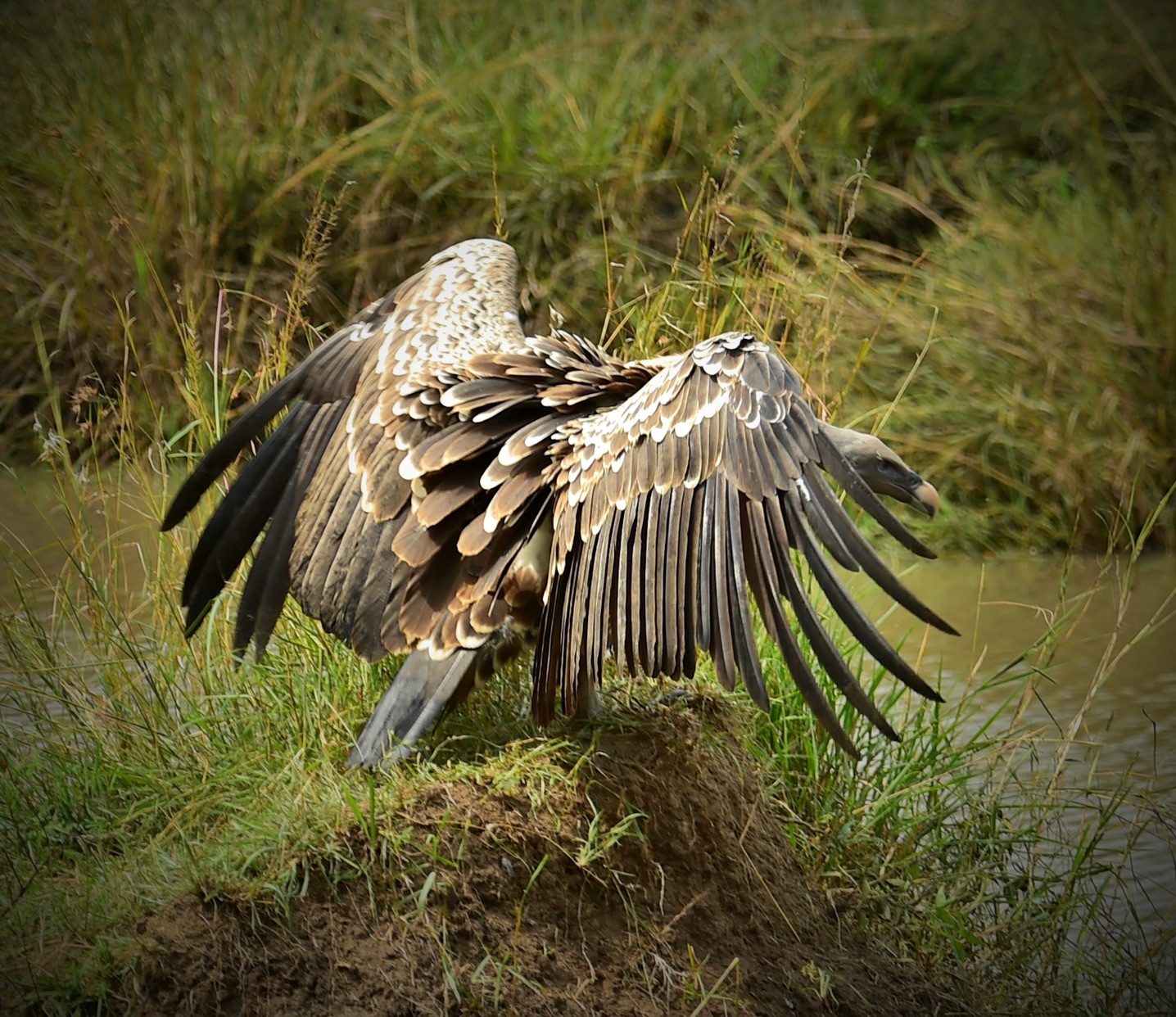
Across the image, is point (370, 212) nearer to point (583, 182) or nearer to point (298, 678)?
point (583, 182)

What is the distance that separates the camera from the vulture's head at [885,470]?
333cm

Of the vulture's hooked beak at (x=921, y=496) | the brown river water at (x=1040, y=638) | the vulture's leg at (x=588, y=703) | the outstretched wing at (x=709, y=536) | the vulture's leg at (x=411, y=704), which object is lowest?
the brown river water at (x=1040, y=638)

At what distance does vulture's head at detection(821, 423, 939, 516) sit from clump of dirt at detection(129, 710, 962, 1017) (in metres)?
0.73

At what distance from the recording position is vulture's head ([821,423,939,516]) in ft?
10.9

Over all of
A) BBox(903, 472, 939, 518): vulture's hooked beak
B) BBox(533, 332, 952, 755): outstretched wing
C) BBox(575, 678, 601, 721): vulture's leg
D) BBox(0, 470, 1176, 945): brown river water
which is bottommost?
BBox(0, 470, 1176, 945): brown river water

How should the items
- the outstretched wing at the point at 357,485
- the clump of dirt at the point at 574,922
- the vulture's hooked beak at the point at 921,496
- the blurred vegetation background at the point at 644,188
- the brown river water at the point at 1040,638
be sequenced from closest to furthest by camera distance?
1. the clump of dirt at the point at 574,922
2. the outstretched wing at the point at 357,485
3. the vulture's hooked beak at the point at 921,496
4. the brown river water at the point at 1040,638
5. the blurred vegetation background at the point at 644,188

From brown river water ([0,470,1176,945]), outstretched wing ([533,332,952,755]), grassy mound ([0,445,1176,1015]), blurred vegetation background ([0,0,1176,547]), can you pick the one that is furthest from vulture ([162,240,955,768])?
blurred vegetation background ([0,0,1176,547])

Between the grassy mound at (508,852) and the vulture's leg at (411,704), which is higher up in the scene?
the vulture's leg at (411,704)

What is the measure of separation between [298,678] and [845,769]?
1.30m

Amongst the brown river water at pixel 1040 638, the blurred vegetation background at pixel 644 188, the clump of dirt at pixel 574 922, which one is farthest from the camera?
the blurred vegetation background at pixel 644 188

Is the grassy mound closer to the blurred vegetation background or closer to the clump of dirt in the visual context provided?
the clump of dirt

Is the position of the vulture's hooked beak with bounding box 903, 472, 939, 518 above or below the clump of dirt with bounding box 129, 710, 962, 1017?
above

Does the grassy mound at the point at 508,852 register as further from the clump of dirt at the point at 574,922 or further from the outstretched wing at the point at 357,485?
the outstretched wing at the point at 357,485

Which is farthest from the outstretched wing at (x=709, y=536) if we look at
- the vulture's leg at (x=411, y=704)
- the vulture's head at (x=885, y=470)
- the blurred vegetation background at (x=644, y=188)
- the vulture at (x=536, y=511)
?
the blurred vegetation background at (x=644, y=188)
